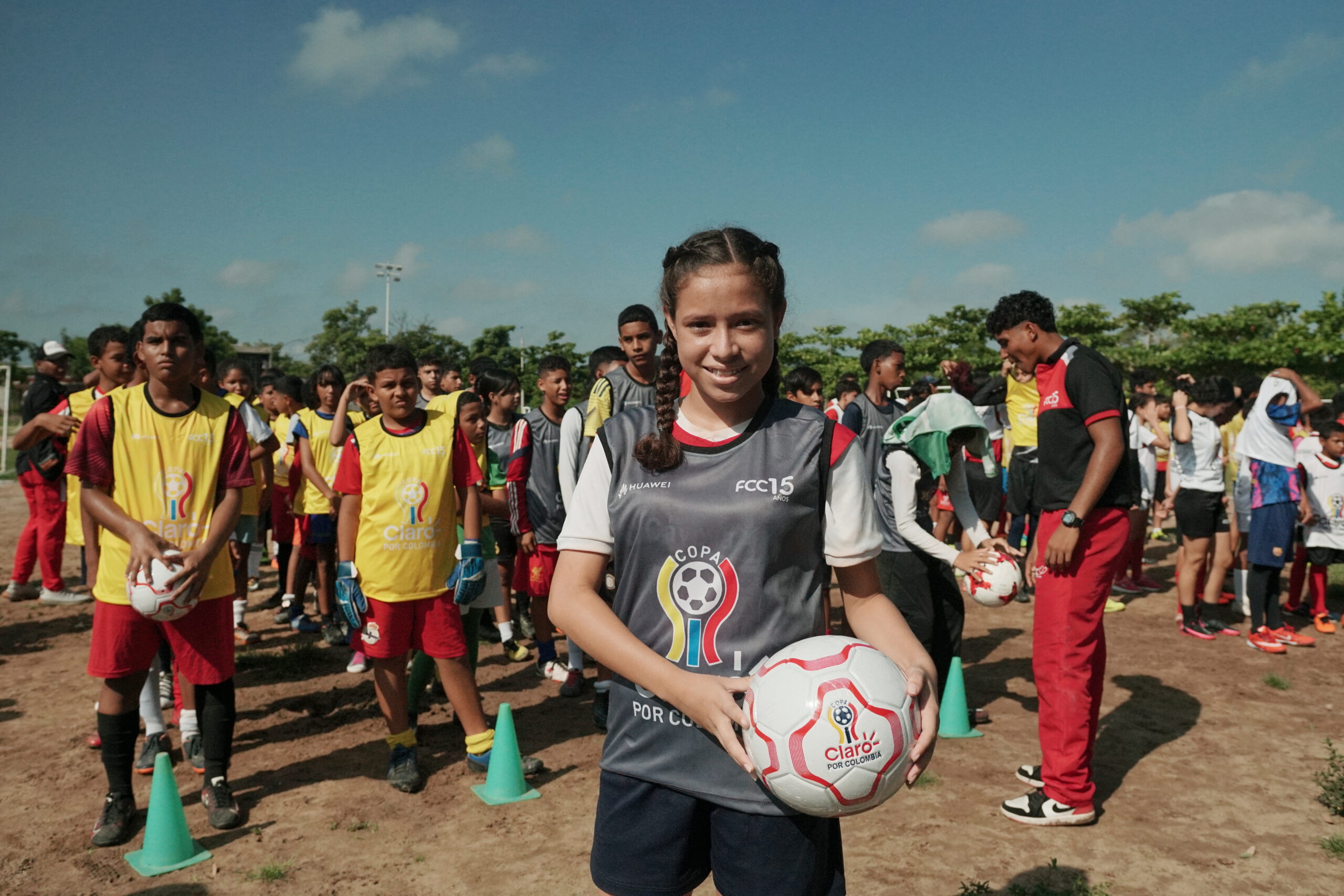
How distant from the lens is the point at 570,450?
5.08 meters

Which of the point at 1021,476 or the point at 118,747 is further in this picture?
the point at 1021,476

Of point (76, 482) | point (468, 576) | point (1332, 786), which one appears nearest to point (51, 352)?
point (76, 482)

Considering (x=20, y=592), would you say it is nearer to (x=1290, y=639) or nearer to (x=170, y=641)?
(x=170, y=641)

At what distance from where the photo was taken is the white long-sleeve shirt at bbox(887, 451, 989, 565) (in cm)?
515

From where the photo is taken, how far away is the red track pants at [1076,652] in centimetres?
438

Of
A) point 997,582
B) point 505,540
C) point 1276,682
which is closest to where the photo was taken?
point 997,582

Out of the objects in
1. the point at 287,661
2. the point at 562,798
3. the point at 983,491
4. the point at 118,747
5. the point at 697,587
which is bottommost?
the point at 562,798

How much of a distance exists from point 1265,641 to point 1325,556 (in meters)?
1.33

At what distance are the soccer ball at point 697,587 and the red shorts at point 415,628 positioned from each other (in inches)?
130

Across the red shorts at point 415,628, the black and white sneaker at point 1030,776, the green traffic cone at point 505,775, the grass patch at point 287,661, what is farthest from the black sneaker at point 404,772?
the black and white sneaker at point 1030,776

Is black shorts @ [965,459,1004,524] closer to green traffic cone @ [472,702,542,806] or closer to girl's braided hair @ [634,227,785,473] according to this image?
green traffic cone @ [472,702,542,806]

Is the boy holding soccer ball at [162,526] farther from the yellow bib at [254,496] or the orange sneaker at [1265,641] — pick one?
the orange sneaker at [1265,641]

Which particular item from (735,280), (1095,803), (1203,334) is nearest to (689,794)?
(735,280)

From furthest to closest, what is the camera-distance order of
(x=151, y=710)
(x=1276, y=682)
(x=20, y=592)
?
(x=20, y=592) → (x=1276, y=682) → (x=151, y=710)
